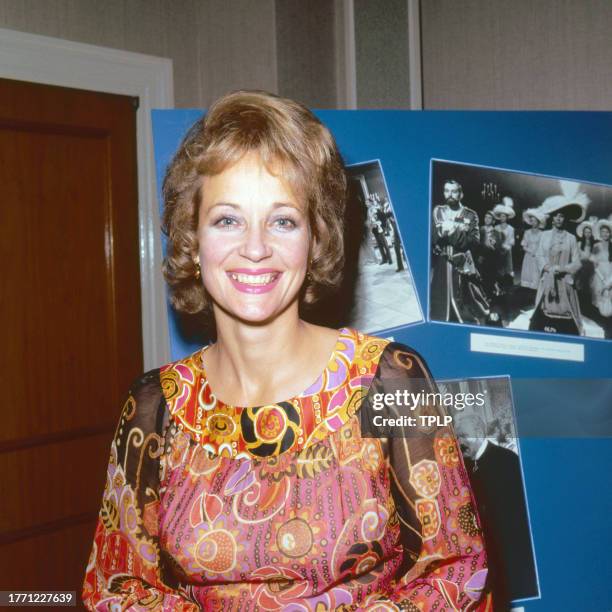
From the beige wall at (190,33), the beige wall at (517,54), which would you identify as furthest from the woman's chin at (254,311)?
the beige wall at (190,33)

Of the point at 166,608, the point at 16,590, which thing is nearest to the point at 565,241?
the point at 166,608

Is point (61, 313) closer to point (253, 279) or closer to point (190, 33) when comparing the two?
point (190, 33)

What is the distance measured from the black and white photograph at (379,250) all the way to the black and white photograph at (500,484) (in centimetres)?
24

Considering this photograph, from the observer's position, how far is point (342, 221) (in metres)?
1.25

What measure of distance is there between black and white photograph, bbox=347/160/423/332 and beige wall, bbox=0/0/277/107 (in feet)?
4.13

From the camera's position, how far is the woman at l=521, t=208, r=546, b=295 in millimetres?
1471

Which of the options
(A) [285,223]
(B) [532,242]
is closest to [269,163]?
(A) [285,223]

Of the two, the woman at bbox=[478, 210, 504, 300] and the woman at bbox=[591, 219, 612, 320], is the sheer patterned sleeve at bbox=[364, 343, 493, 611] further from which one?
the woman at bbox=[591, 219, 612, 320]

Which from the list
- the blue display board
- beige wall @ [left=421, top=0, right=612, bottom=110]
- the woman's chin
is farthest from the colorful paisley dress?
beige wall @ [left=421, top=0, right=612, bottom=110]

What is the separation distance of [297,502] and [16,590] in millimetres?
1786

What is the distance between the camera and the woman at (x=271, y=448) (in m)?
1.07

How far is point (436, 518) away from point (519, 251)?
0.67 m

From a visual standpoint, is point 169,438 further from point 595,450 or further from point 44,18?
point 44,18

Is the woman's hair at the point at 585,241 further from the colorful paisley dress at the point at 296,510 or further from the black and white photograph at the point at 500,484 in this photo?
the colorful paisley dress at the point at 296,510
